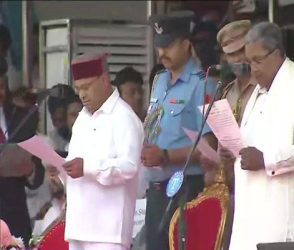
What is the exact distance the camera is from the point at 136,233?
7.57 metres

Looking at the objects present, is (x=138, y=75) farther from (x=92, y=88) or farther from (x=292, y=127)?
(x=292, y=127)

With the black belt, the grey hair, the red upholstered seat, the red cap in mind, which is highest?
the grey hair

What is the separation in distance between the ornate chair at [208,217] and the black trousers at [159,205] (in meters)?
0.14

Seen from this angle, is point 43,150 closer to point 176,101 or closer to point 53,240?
point 176,101

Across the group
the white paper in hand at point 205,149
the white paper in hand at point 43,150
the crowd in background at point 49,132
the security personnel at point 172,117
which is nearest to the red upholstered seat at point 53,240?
the crowd in background at point 49,132

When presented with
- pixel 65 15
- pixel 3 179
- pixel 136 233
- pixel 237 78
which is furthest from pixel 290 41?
Result: pixel 65 15

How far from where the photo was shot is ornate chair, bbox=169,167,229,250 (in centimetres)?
676

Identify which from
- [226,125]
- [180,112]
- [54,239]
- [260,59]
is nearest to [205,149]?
[226,125]

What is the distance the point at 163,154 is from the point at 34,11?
16.0 feet

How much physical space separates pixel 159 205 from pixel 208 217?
0.33 m

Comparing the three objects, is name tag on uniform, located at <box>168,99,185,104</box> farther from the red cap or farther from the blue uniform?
the red cap

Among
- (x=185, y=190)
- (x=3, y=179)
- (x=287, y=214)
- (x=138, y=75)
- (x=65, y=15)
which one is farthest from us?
(x=65, y=15)

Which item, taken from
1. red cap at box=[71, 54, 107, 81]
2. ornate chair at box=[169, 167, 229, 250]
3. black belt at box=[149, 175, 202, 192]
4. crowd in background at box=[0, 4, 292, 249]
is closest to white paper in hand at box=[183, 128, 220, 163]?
ornate chair at box=[169, 167, 229, 250]

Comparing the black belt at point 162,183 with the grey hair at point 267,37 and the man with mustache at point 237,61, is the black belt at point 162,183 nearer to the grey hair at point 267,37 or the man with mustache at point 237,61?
the man with mustache at point 237,61
